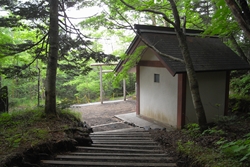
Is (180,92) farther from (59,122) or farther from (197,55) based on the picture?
(59,122)

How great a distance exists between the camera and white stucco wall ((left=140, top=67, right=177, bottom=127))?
814 centimetres

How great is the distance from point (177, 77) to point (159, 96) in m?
1.49

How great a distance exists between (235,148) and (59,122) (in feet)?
12.8

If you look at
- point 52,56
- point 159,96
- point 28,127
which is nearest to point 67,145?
point 28,127

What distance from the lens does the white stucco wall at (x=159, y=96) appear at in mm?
8141

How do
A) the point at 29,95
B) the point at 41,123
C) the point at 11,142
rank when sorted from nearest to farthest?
1. the point at 11,142
2. the point at 41,123
3. the point at 29,95

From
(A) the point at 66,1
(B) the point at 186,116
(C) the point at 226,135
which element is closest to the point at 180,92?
(B) the point at 186,116

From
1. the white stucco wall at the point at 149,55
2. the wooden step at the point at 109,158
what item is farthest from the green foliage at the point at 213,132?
the white stucco wall at the point at 149,55

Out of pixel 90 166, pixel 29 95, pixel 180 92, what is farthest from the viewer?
pixel 29 95

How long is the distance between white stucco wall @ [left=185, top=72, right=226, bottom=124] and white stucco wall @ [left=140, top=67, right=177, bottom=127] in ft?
2.40

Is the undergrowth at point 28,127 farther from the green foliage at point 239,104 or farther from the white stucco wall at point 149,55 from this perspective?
the green foliage at point 239,104

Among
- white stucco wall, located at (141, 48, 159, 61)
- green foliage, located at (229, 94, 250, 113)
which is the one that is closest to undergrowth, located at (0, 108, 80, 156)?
white stucco wall, located at (141, 48, 159, 61)

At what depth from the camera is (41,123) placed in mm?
4547

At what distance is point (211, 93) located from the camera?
8.70 m
